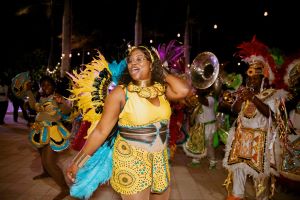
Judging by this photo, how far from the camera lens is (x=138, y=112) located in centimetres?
302

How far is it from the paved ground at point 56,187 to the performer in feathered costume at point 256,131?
3.05 feet

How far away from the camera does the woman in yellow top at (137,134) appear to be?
2984 millimetres

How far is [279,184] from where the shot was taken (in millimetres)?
6309

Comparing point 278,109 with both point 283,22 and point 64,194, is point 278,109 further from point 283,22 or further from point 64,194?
point 283,22

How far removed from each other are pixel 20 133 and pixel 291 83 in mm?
9321

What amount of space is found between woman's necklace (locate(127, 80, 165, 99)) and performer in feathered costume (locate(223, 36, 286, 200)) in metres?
1.74

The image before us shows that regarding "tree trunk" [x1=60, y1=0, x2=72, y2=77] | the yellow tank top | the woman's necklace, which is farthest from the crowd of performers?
"tree trunk" [x1=60, y1=0, x2=72, y2=77]

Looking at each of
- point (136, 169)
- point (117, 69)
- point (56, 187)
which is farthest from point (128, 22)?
point (136, 169)

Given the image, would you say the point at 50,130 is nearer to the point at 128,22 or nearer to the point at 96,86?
the point at 96,86

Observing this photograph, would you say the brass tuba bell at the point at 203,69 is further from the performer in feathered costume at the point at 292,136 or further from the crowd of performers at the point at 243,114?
the performer in feathered costume at the point at 292,136

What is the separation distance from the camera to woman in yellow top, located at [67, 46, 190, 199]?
2.98m

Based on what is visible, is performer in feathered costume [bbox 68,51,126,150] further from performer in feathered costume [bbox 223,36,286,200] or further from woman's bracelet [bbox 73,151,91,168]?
performer in feathered costume [bbox 223,36,286,200]

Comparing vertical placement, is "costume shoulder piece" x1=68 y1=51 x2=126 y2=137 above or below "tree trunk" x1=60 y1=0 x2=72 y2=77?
below

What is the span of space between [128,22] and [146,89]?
112 ft
